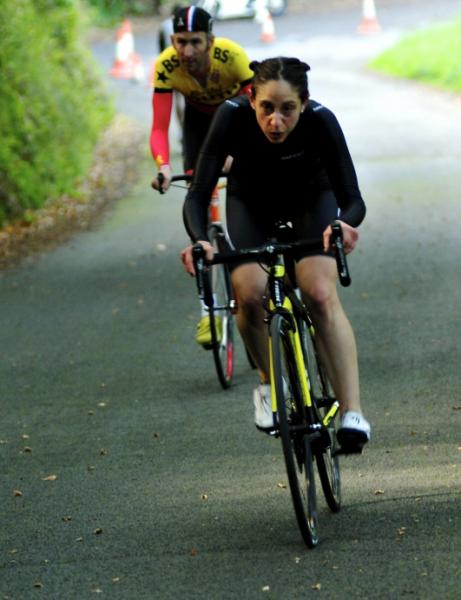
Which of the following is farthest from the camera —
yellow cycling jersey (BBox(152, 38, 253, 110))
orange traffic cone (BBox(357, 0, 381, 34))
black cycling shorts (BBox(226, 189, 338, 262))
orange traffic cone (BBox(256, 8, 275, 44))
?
orange traffic cone (BBox(357, 0, 381, 34))

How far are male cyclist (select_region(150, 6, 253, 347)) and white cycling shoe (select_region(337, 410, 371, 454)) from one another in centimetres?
Answer: 282

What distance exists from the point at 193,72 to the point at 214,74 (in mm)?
172

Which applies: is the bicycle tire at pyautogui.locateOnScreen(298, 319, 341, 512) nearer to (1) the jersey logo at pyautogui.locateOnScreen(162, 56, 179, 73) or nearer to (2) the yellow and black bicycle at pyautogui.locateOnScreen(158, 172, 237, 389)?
(2) the yellow and black bicycle at pyautogui.locateOnScreen(158, 172, 237, 389)

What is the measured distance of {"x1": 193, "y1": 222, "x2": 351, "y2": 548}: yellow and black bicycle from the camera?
6.14 m

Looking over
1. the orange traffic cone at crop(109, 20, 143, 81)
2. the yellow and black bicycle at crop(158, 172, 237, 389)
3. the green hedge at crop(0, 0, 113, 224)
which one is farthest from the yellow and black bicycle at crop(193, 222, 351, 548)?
the orange traffic cone at crop(109, 20, 143, 81)

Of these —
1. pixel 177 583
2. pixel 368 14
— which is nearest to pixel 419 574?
pixel 177 583

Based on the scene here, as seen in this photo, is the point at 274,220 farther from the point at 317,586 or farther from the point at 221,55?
the point at 221,55

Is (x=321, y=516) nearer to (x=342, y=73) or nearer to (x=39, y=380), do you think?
(x=39, y=380)

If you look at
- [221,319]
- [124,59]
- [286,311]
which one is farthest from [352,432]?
[124,59]

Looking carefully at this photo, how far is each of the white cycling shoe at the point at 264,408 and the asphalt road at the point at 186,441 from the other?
0.42m

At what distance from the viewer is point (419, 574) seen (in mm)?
5824

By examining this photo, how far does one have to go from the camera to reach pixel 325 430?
257 inches

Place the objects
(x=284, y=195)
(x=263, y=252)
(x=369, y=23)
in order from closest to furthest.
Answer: (x=263, y=252) < (x=284, y=195) < (x=369, y=23)

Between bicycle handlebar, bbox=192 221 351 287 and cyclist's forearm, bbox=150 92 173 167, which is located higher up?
bicycle handlebar, bbox=192 221 351 287
